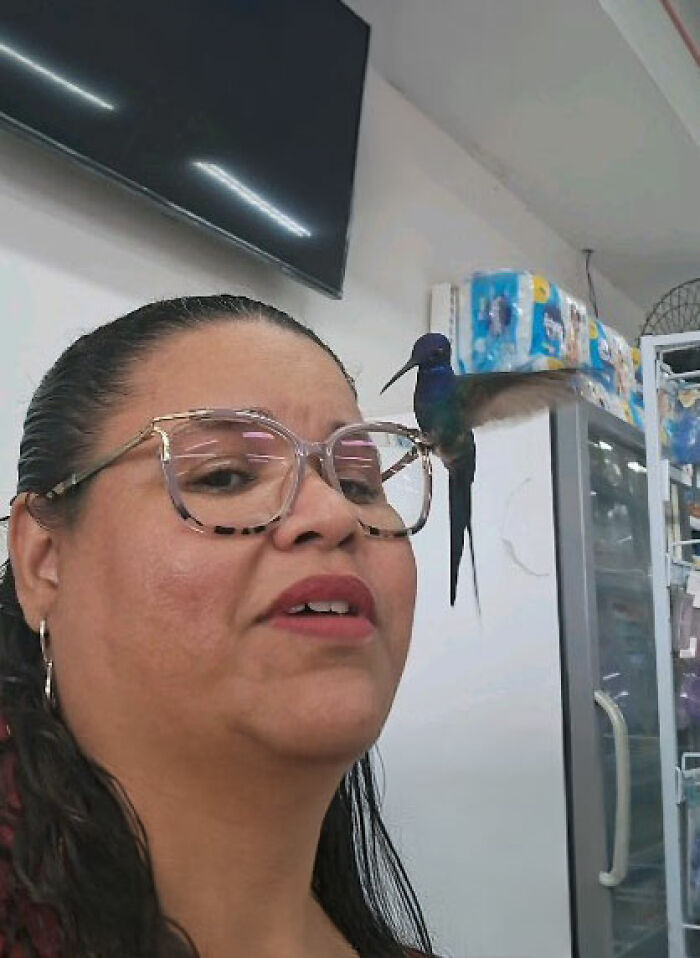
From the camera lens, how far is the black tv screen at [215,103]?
4.42 ft

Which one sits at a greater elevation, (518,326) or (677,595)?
(518,326)

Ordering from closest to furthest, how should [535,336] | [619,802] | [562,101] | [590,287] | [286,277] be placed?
[619,802] → [286,277] → [535,336] → [562,101] → [590,287]

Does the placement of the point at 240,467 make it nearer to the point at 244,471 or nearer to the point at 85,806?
the point at 244,471

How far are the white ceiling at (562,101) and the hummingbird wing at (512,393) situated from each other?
1.31 metres

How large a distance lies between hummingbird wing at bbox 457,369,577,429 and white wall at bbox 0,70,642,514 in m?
0.69

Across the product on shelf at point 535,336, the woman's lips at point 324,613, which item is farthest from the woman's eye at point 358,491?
the product on shelf at point 535,336

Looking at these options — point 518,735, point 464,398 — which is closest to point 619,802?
point 518,735

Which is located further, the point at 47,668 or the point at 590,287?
the point at 590,287

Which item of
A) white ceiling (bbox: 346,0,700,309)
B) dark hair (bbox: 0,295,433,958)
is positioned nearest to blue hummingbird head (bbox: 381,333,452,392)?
dark hair (bbox: 0,295,433,958)

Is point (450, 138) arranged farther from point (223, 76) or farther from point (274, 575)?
point (274, 575)

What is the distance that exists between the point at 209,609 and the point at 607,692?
1.43 m

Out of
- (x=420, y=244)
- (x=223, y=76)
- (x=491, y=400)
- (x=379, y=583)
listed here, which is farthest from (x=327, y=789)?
(x=420, y=244)

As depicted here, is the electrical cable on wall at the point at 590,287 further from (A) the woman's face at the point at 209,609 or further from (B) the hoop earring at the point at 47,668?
(B) the hoop earring at the point at 47,668

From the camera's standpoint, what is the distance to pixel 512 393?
3.62ft
